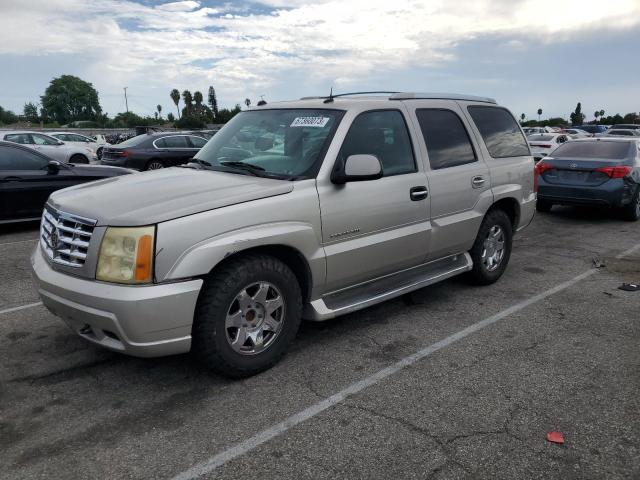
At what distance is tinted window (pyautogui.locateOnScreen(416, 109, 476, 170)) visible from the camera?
4.76m

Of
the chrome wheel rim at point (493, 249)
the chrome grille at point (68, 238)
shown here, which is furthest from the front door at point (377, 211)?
the chrome grille at point (68, 238)

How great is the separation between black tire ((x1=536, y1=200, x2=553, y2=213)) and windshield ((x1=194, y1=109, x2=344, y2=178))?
7.12m

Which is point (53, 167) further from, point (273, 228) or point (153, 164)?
point (153, 164)

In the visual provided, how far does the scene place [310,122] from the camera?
425cm

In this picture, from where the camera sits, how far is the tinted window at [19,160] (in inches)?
335

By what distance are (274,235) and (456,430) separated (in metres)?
1.60

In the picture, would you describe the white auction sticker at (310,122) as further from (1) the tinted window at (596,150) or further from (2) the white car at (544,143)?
(2) the white car at (544,143)

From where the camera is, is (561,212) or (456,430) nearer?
(456,430)

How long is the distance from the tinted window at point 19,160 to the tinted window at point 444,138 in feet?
22.2

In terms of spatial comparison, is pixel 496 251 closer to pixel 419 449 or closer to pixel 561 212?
pixel 419 449

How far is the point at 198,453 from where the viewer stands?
111 inches

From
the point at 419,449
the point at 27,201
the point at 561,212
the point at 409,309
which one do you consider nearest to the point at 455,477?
the point at 419,449

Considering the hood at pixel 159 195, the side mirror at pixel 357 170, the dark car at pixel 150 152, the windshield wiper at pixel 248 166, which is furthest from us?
the dark car at pixel 150 152

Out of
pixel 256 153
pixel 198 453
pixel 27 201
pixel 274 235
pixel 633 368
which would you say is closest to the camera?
pixel 198 453
